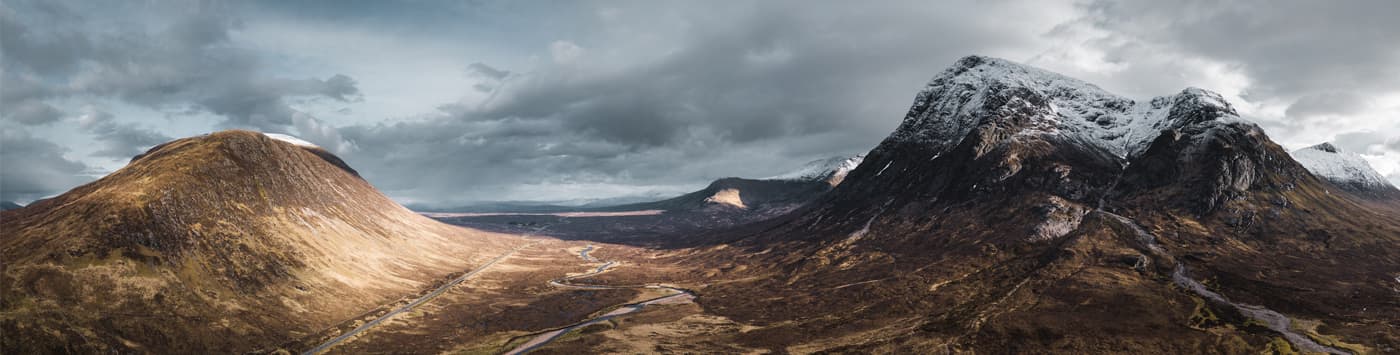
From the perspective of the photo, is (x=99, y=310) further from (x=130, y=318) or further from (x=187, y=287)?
(x=187, y=287)

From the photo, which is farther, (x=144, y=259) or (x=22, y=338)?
(x=144, y=259)

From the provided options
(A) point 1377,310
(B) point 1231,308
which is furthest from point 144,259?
(A) point 1377,310

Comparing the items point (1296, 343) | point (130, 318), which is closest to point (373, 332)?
point (130, 318)

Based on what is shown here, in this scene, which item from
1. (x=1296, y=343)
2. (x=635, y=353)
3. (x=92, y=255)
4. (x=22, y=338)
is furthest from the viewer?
(x=92, y=255)

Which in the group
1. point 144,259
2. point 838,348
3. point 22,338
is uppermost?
point 144,259

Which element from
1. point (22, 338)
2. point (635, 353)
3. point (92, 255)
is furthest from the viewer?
point (92, 255)

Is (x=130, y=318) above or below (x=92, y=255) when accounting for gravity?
below

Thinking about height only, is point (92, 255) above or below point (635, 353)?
above

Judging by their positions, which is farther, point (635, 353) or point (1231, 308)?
point (1231, 308)

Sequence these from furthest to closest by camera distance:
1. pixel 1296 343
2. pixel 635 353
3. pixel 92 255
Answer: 1. pixel 92 255
2. pixel 635 353
3. pixel 1296 343

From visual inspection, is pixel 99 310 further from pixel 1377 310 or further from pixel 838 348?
pixel 1377 310
